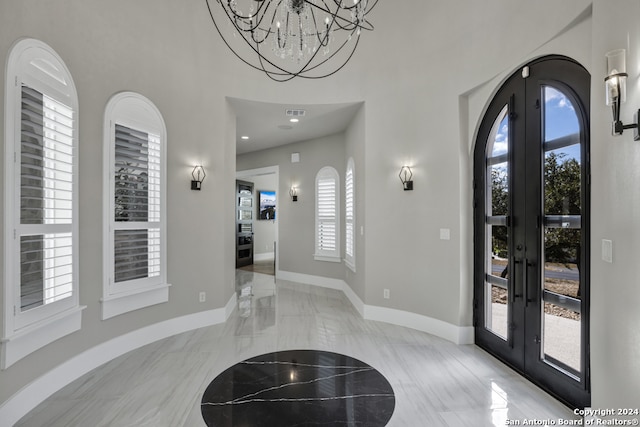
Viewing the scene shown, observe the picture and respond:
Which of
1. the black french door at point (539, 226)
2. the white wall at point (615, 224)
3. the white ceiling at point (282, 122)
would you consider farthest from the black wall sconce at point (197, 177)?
the white wall at point (615, 224)

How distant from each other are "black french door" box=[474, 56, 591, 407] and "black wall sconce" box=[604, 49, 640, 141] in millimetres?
599

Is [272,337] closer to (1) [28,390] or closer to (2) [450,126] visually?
(1) [28,390]

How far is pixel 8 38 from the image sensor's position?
7.04 ft

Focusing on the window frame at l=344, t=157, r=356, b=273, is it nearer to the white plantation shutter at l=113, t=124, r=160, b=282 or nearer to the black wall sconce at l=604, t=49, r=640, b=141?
the white plantation shutter at l=113, t=124, r=160, b=282

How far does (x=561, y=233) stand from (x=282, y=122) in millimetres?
4142

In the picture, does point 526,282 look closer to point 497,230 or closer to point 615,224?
point 497,230

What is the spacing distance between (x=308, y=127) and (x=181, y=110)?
2358mm

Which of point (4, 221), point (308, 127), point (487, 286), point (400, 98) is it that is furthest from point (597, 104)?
point (308, 127)

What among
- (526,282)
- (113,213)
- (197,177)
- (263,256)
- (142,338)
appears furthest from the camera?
(263,256)

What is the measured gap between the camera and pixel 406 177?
4.05 metres

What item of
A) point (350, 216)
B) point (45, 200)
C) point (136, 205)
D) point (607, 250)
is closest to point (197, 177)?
point (136, 205)

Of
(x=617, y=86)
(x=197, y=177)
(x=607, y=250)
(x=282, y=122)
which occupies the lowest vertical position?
(x=607, y=250)

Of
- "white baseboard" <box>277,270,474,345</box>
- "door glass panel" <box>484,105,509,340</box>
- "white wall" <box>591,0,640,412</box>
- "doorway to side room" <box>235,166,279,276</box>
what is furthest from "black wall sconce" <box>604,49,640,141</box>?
"doorway to side room" <box>235,166,279,276</box>

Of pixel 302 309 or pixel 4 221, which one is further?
pixel 302 309
